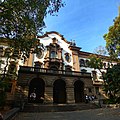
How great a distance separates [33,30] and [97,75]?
25.6 m

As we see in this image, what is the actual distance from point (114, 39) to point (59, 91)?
14.1m

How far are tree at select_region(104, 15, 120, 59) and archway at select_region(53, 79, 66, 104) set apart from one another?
35.1 ft

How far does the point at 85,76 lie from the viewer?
26.3 metres

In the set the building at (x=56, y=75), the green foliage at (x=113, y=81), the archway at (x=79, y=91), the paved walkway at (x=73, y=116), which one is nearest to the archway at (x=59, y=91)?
the building at (x=56, y=75)

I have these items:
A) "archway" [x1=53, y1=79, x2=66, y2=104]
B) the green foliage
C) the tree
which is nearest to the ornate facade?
"archway" [x1=53, y1=79, x2=66, y2=104]

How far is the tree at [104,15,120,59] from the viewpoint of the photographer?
21.1 m

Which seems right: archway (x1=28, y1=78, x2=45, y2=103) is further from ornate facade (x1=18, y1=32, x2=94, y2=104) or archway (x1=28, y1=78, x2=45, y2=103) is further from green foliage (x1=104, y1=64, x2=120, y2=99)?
green foliage (x1=104, y1=64, x2=120, y2=99)

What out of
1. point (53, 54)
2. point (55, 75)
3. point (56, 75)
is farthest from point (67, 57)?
point (55, 75)

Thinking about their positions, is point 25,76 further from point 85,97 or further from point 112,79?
point 112,79

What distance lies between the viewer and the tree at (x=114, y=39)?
2113 centimetres

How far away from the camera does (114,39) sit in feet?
72.6

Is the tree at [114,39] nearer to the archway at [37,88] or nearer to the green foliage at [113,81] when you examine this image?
the green foliage at [113,81]

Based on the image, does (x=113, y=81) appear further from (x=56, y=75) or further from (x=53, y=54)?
(x=53, y=54)

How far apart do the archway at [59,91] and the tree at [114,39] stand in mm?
10685
